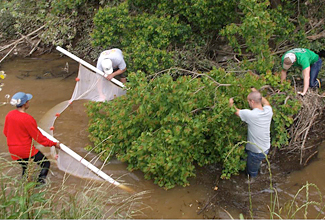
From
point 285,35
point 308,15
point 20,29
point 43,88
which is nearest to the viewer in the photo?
point 285,35

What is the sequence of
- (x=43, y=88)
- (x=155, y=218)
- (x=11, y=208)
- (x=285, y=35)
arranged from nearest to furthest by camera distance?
1. (x=11, y=208)
2. (x=155, y=218)
3. (x=285, y=35)
4. (x=43, y=88)

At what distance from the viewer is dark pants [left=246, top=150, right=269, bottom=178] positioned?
15.9 feet

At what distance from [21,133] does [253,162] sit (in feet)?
11.4

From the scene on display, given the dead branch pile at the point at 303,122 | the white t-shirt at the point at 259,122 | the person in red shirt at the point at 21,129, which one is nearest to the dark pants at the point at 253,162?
the white t-shirt at the point at 259,122

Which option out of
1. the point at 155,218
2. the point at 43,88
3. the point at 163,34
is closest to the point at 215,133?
the point at 155,218

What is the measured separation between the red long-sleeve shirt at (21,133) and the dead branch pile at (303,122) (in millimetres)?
4044

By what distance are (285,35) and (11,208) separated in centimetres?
611

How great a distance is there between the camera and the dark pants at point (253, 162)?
15.9 feet

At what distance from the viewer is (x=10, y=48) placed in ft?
32.0

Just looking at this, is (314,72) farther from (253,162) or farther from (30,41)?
(30,41)

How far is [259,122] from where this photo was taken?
4.50 meters

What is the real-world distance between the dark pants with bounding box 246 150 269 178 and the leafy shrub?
118 mm

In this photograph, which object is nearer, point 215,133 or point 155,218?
point 155,218

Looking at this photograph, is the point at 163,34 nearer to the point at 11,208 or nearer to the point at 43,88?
the point at 43,88
